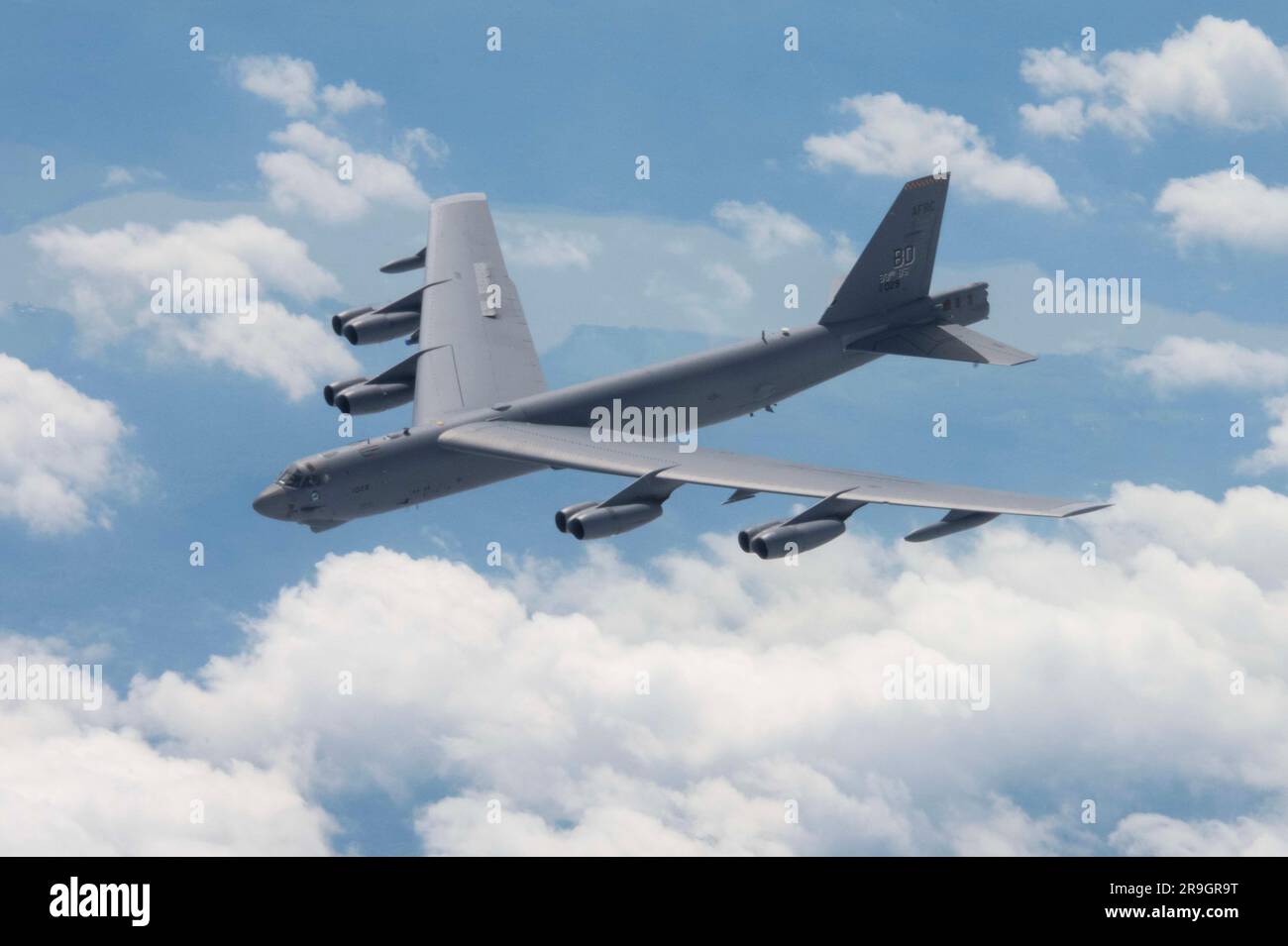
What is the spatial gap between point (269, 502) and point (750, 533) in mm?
16281

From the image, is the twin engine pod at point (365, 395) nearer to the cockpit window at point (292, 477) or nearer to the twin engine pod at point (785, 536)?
the cockpit window at point (292, 477)

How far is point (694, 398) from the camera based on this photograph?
5966 cm

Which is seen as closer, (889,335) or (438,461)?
(438,461)

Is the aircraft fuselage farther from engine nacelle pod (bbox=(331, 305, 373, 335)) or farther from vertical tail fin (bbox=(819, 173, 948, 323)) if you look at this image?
engine nacelle pod (bbox=(331, 305, 373, 335))

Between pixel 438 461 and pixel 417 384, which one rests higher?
pixel 417 384

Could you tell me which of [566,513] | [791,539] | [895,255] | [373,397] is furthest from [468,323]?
[791,539]

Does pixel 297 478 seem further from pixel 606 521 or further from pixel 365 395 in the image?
pixel 606 521

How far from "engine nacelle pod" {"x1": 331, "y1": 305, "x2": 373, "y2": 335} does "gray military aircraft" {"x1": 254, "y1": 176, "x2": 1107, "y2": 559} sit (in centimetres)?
6

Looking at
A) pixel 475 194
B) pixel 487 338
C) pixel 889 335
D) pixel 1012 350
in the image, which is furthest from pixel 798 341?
pixel 475 194

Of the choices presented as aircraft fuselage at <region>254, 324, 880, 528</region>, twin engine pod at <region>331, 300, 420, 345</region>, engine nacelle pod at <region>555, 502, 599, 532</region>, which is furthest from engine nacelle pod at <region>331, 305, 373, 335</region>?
engine nacelle pod at <region>555, 502, 599, 532</region>

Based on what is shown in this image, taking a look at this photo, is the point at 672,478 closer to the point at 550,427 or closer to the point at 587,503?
the point at 587,503

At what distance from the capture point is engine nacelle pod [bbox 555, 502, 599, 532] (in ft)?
168

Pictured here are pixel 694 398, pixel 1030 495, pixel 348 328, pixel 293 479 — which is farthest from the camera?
pixel 348 328

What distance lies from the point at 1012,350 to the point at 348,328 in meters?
26.0
